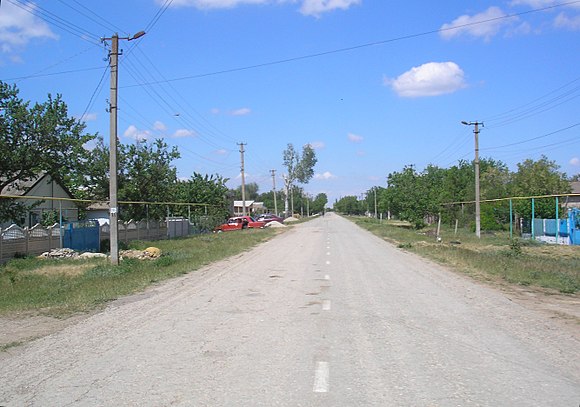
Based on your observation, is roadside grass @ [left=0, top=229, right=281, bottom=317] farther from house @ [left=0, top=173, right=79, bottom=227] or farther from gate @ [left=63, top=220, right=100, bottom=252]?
house @ [left=0, top=173, right=79, bottom=227]

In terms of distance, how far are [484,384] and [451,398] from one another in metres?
0.71

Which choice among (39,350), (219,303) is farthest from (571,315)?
(39,350)

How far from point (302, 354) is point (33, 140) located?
82.0ft

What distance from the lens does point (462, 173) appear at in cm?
8156

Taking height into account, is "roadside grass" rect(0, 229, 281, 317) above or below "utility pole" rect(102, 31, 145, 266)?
below

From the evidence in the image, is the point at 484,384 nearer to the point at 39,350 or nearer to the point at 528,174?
the point at 39,350

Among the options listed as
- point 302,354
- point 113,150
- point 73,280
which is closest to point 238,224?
point 113,150

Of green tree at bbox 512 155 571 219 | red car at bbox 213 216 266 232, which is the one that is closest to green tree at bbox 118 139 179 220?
red car at bbox 213 216 266 232

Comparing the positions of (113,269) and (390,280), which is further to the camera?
(113,269)

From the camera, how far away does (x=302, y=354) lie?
23.4 ft

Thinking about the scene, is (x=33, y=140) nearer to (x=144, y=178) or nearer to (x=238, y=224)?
(x=144, y=178)

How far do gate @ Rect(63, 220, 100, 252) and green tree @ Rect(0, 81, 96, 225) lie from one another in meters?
2.66

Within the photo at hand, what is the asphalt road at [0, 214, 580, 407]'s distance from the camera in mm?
5527

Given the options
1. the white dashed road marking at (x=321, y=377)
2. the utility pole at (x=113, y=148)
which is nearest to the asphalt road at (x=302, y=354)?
the white dashed road marking at (x=321, y=377)
